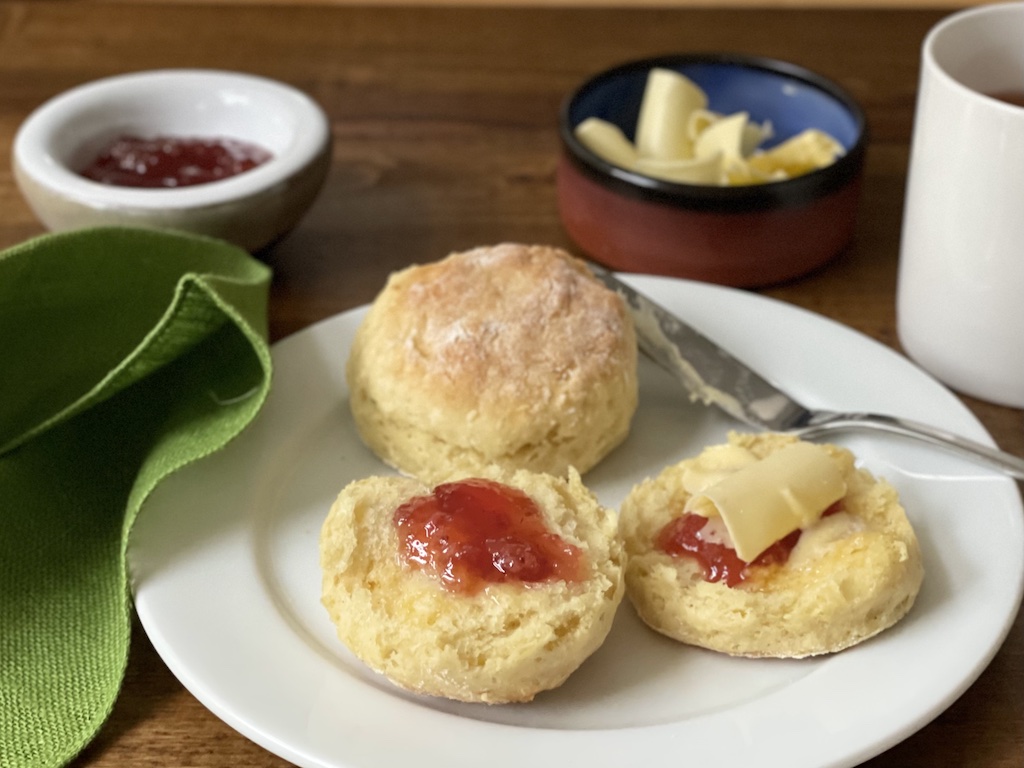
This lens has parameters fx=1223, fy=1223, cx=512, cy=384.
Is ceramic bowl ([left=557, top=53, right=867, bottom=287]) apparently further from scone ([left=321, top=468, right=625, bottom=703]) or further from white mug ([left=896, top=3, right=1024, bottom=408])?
scone ([left=321, top=468, right=625, bottom=703])

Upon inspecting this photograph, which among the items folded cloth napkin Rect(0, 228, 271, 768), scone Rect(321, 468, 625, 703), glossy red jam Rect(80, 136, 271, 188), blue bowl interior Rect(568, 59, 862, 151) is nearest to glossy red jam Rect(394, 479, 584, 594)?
scone Rect(321, 468, 625, 703)

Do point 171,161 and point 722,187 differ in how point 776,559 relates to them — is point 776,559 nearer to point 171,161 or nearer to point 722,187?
point 722,187

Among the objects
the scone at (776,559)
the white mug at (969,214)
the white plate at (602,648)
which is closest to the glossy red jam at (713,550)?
the scone at (776,559)

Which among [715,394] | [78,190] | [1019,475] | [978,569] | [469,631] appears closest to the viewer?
[469,631]

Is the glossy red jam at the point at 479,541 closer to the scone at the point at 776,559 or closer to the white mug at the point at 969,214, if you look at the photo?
the scone at the point at 776,559

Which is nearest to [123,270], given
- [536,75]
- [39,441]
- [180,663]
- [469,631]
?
[39,441]

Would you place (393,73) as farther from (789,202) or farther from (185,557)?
(185,557)
